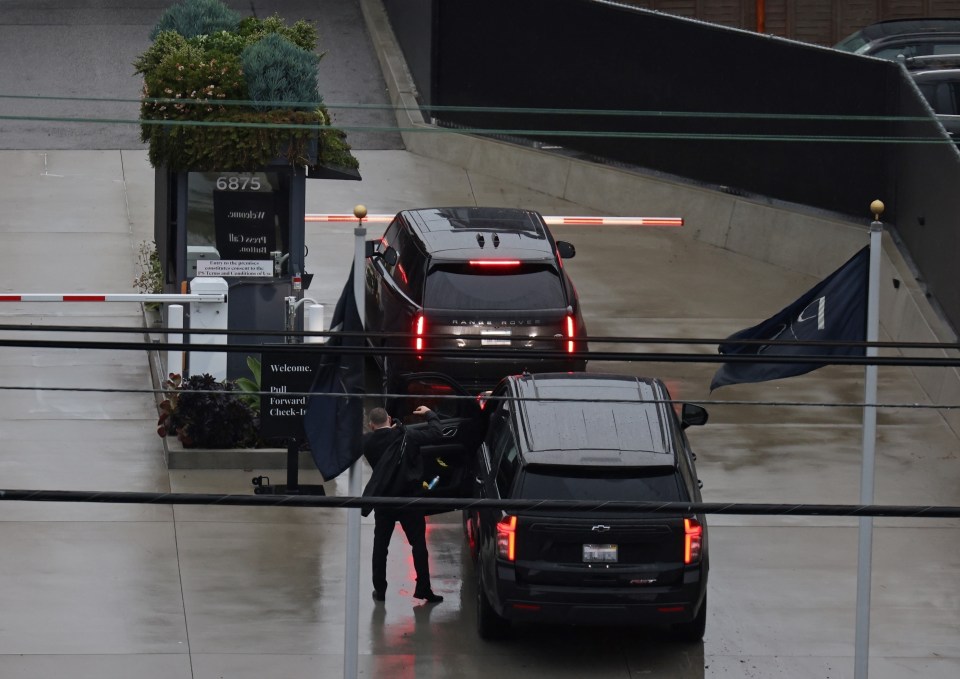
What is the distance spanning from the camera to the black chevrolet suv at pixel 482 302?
15.4 metres

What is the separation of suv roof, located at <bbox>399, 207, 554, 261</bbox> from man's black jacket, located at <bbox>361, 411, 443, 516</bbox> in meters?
3.98

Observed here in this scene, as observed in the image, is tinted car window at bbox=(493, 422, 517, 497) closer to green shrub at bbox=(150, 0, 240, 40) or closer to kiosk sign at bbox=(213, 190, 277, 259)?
kiosk sign at bbox=(213, 190, 277, 259)

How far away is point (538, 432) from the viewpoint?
11.3m

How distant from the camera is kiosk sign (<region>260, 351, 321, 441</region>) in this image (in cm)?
1363

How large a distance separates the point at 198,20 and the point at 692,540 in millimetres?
8918

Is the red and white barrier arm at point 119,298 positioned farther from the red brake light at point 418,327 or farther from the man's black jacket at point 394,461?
the man's black jacket at point 394,461

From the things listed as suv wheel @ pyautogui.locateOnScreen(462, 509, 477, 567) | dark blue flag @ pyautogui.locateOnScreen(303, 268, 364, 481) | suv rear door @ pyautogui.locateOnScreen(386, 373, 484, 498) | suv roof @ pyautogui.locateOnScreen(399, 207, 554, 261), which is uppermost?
suv roof @ pyautogui.locateOnScreen(399, 207, 554, 261)

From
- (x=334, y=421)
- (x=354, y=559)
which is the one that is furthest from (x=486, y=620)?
(x=334, y=421)

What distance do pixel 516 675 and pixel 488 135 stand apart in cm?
1667

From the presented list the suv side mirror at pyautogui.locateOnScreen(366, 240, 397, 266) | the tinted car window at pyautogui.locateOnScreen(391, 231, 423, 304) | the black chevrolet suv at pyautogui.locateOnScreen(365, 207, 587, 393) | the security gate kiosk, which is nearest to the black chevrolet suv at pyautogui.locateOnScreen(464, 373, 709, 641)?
the black chevrolet suv at pyautogui.locateOnScreen(365, 207, 587, 393)

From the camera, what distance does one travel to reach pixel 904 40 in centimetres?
2619

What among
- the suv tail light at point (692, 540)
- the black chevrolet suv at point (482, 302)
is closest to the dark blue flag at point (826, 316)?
the suv tail light at point (692, 540)

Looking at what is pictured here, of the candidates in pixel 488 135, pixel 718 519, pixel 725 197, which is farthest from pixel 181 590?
pixel 488 135

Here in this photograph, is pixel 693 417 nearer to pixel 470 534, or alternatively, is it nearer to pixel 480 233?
pixel 470 534
